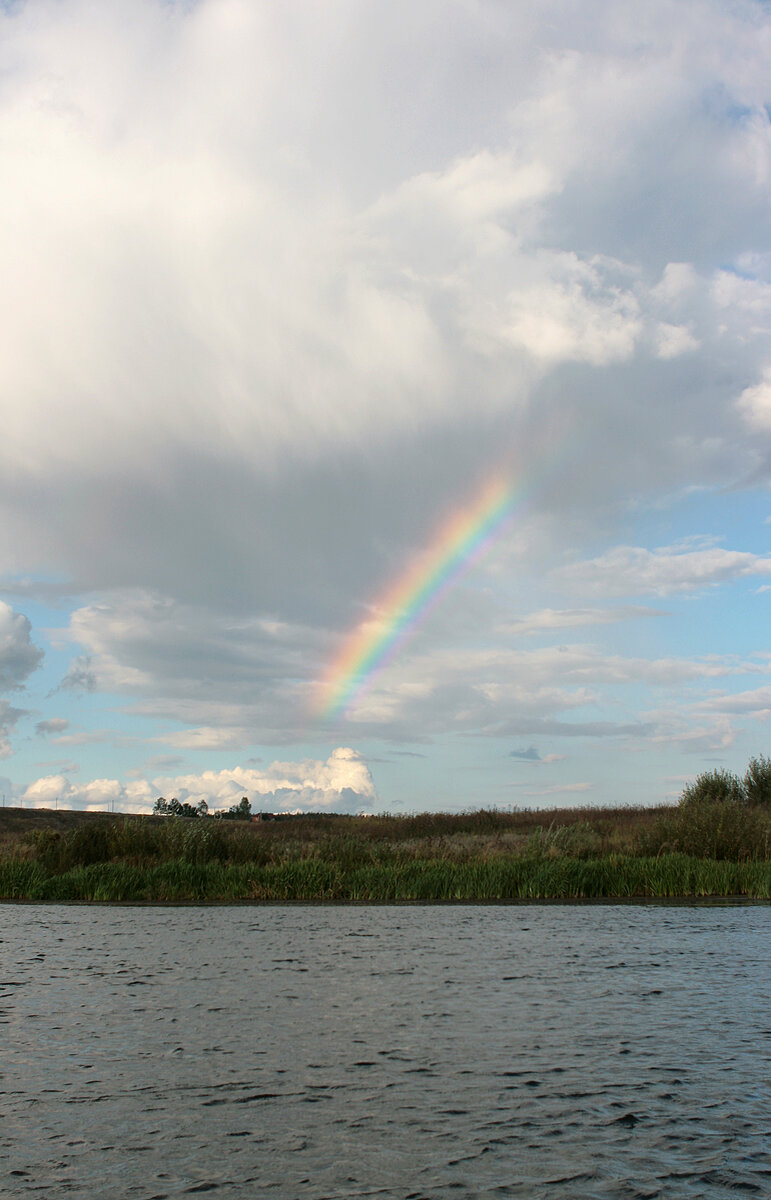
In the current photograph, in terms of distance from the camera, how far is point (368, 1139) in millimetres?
7309

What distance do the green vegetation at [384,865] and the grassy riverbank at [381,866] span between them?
0.04m

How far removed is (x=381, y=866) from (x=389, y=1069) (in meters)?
21.1

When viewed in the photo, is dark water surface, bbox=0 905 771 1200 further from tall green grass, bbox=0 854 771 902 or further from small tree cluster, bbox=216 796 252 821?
small tree cluster, bbox=216 796 252 821

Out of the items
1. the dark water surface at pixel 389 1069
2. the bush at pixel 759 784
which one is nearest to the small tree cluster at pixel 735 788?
the bush at pixel 759 784

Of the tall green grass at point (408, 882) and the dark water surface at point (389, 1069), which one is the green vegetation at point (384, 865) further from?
the dark water surface at point (389, 1069)

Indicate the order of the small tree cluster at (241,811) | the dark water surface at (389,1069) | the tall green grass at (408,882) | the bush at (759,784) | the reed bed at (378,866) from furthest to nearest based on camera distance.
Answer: the small tree cluster at (241,811) → the bush at (759,784) → the reed bed at (378,866) → the tall green grass at (408,882) → the dark water surface at (389,1069)

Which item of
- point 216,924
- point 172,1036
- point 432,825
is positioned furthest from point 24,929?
point 432,825

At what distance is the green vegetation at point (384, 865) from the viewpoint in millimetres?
28328

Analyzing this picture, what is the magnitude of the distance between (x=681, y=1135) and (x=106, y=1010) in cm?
821

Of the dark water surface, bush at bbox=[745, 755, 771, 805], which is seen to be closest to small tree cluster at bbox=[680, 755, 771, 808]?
bush at bbox=[745, 755, 771, 805]

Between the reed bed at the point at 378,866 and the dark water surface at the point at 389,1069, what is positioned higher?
the reed bed at the point at 378,866

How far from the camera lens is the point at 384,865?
32.2 meters

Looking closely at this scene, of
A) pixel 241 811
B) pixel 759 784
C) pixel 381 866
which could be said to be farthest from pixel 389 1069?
pixel 241 811

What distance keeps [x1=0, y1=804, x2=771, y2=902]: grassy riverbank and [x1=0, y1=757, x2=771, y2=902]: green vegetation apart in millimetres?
43
